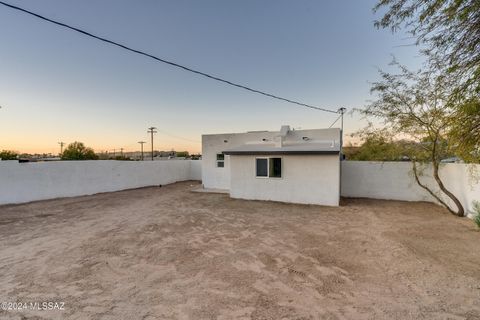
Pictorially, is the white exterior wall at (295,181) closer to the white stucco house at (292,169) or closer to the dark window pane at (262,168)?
the white stucco house at (292,169)

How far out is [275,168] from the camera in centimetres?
1045

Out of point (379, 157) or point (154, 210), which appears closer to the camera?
point (154, 210)

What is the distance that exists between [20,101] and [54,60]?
12.1 feet

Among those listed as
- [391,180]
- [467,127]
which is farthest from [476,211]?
[467,127]

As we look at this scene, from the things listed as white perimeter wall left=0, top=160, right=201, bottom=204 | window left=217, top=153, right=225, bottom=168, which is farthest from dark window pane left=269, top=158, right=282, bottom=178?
white perimeter wall left=0, top=160, right=201, bottom=204

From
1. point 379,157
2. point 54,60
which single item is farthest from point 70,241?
point 379,157

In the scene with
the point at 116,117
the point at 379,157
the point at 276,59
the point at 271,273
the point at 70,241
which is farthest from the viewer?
the point at 116,117

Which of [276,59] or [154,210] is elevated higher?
[276,59]

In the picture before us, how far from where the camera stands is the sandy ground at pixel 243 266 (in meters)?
2.91

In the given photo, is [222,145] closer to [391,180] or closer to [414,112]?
[391,180]

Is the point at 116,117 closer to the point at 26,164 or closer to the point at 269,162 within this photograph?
the point at 26,164

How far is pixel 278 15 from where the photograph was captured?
1038 cm

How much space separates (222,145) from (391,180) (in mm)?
9143

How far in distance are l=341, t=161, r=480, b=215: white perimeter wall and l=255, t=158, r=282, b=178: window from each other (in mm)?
3718
